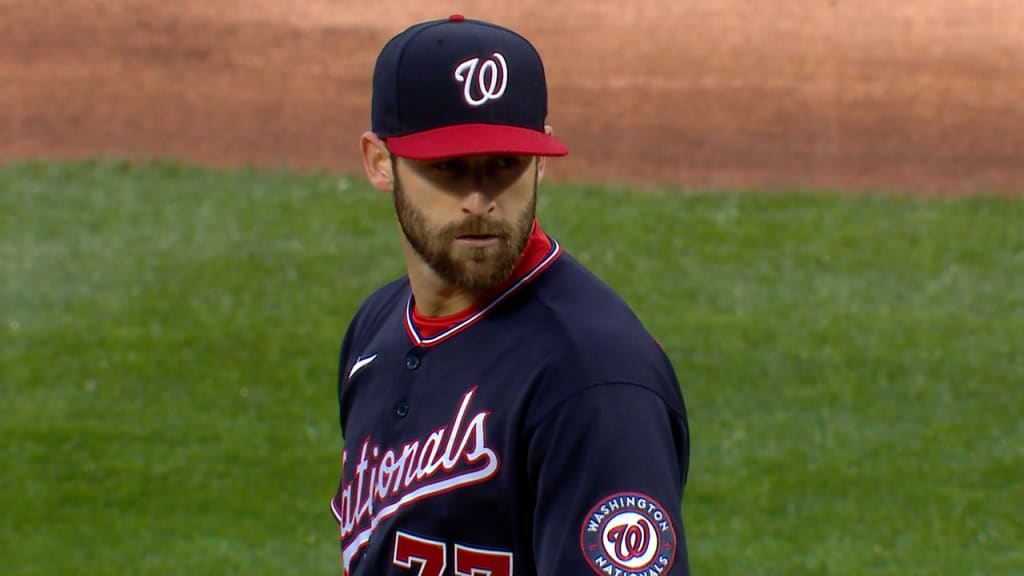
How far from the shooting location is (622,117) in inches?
456

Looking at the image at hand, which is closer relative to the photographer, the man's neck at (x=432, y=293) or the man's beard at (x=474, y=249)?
the man's beard at (x=474, y=249)

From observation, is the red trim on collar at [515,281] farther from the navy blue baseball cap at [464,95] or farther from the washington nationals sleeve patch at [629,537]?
the washington nationals sleeve patch at [629,537]

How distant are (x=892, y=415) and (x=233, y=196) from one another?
4.61 meters

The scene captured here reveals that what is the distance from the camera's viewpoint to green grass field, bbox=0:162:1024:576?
631 centimetres

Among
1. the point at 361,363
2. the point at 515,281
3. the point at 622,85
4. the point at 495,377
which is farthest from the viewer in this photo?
the point at 622,85

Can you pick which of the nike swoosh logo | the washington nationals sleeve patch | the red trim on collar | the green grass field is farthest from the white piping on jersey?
the green grass field

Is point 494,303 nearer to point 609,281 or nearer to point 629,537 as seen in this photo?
point 629,537

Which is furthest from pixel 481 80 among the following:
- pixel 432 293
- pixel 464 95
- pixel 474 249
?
pixel 432 293

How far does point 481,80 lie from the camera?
8.04ft

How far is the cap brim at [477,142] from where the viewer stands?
241cm

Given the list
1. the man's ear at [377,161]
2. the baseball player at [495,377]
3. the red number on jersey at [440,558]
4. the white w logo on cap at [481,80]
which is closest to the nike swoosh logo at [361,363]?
the baseball player at [495,377]

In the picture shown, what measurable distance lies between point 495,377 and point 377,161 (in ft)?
1.76

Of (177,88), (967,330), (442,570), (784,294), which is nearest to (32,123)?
(177,88)

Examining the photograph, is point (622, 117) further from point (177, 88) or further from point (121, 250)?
point (121, 250)
